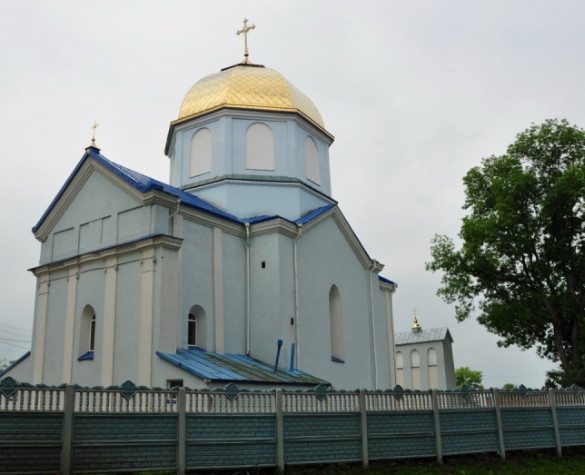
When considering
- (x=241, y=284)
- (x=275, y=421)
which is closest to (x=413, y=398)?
(x=275, y=421)

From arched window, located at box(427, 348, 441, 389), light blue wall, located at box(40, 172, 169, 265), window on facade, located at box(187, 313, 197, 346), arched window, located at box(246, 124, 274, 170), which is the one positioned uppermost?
arched window, located at box(246, 124, 274, 170)

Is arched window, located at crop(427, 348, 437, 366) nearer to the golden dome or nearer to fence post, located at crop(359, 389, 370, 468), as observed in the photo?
the golden dome

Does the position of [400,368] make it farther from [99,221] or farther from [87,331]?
[99,221]

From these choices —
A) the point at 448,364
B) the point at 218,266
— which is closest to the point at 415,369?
the point at 448,364

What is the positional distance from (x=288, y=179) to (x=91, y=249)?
7.45 metres

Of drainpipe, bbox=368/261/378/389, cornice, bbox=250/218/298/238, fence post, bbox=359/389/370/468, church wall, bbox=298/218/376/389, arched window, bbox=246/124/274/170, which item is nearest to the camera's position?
fence post, bbox=359/389/370/468

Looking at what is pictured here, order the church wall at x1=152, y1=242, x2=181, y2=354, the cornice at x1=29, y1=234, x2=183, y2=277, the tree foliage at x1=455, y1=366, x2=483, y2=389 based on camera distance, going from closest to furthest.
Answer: the church wall at x1=152, y1=242, x2=181, y2=354 → the cornice at x1=29, y1=234, x2=183, y2=277 → the tree foliage at x1=455, y1=366, x2=483, y2=389

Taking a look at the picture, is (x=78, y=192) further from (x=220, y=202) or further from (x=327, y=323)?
(x=327, y=323)

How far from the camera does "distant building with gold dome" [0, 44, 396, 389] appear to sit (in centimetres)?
1638

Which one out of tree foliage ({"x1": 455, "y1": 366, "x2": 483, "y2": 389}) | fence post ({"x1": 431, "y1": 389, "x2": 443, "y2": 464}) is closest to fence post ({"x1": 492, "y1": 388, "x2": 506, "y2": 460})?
fence post ({"x1": 431, "y1": 389, "x2": 443, "y2": 464})

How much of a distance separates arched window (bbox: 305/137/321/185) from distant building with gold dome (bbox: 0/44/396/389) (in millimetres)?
47

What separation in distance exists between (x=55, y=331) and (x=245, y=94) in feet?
34.9

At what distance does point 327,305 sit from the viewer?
831 inches

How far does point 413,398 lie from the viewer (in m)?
12.0
